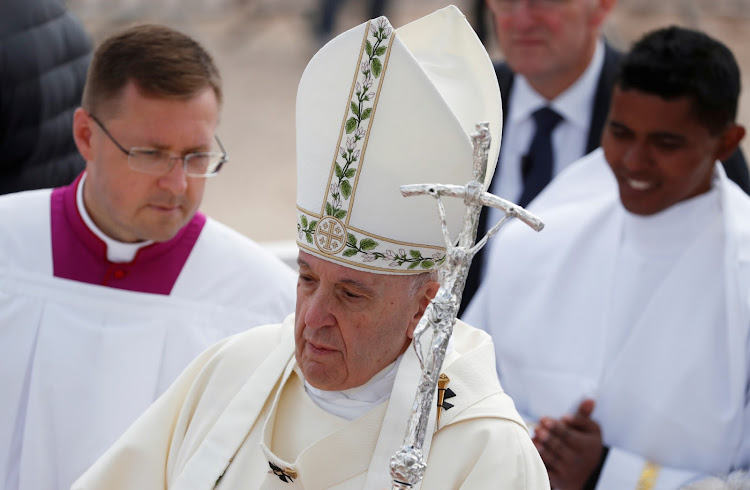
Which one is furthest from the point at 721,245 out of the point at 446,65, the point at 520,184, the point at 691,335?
the point at 446,65

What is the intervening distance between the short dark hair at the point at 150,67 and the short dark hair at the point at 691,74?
1440 mm

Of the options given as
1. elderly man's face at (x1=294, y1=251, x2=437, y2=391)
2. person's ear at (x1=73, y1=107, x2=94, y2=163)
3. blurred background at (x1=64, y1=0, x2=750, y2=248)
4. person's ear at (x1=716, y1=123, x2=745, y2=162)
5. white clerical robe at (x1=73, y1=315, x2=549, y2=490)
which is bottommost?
blurred background at (x1=64, y1=0, x2=750, y2=248)

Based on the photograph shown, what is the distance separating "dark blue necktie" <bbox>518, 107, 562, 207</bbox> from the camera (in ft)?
16.4

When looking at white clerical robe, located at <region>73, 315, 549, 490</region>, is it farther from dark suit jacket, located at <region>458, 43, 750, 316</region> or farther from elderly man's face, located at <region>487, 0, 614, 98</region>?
elderly man's face, located at <region>487, 0, 614, 98</region>

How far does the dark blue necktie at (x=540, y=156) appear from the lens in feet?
16.4

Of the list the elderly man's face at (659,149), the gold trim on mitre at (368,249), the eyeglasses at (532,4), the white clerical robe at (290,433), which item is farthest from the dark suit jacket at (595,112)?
the gold trim on mitre at (368,249)

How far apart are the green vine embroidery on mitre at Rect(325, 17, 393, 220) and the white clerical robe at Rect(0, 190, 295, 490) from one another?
1.32 metres

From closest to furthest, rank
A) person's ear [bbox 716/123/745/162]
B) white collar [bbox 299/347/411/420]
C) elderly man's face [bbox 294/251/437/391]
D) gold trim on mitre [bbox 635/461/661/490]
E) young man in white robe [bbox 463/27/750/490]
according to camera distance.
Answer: elderly man's face [bbox 294/251/437/391], white collar [bbox 299/347/411/420], gold trim on mitre [bbox 635/461/661/490], young man in white robe [bbox 463/27/750/490], person's ear [bbox 716/123/745/162]

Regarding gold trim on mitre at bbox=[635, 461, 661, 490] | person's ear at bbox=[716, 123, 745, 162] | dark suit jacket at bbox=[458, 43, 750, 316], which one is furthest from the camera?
dark suit jacket at bbox=[458, 43, 750, 316]

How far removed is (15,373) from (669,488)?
206 cm

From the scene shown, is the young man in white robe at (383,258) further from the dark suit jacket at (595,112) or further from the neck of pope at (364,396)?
the dark suit jacket at (595,112)

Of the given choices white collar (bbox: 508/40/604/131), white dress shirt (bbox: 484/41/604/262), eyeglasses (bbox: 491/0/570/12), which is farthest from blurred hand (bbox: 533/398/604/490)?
eyeglasses (bbox: 491/0/570/12)

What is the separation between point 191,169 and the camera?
11.7ft

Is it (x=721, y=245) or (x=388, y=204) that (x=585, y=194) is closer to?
(x=721, y=245)
